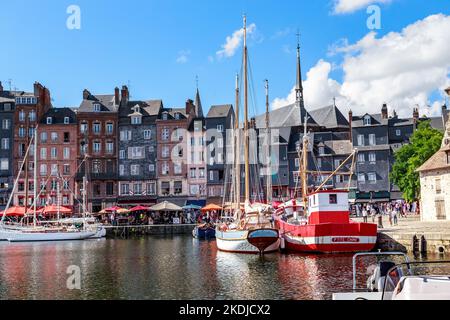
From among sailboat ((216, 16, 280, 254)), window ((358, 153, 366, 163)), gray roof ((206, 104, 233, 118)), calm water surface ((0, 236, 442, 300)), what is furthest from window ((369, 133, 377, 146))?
calm water surface ((0, 236, 442, 300))

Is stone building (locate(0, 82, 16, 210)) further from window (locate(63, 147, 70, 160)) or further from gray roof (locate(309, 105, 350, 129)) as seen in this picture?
gray roof (locate(309, 105, 350, 129))

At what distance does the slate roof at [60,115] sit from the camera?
271 ft

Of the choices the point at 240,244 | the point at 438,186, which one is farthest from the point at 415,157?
the point at 240,244

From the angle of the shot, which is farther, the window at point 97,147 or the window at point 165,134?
the window at point 165,134

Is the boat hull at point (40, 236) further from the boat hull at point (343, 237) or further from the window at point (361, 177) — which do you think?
the window at point (361, 177)

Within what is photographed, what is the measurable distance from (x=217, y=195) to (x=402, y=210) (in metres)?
27.5

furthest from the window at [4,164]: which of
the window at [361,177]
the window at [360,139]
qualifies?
the window at [360,139]

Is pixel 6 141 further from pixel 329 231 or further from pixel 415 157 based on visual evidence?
pixel 329 231

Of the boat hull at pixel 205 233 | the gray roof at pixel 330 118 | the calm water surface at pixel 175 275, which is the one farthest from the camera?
the gray roof at pixel 330 118

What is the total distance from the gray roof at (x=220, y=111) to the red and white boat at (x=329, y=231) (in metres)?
44.9

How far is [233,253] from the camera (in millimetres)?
39875

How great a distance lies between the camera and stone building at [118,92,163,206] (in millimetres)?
81500
